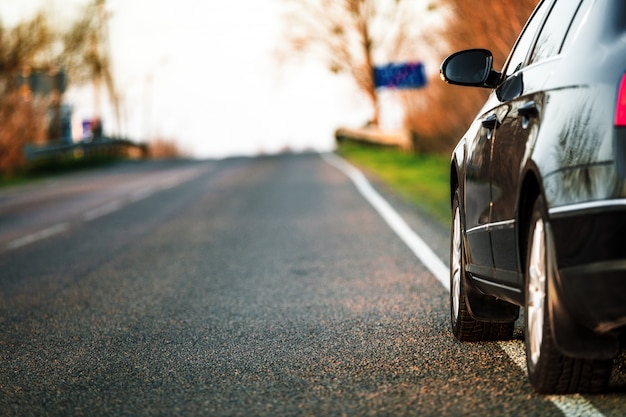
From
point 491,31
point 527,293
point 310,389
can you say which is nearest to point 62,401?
point 310,389

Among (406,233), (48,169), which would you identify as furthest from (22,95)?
(406,233)

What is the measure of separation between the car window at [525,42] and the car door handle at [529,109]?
817 millimetres

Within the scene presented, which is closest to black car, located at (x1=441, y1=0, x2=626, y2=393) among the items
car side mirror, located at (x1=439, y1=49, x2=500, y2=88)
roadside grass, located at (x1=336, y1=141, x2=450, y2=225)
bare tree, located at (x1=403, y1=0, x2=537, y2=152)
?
car side mirror, located at (x1=439, y1=49, x2=500, y2=88)

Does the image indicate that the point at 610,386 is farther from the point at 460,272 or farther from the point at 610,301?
the point at 460,272

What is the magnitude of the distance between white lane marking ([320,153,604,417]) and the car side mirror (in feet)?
4.59

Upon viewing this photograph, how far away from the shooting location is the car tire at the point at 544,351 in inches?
167

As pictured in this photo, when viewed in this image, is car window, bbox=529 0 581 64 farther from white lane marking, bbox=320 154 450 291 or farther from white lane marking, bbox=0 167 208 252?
white lane marking, bbox=0 167 208 252

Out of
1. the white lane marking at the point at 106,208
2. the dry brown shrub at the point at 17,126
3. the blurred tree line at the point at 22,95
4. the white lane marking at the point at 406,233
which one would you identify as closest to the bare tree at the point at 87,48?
the blurred tree line at the point at 22,95

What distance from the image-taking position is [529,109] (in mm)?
4516

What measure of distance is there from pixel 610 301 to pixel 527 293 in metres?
0.79

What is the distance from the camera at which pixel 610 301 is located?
12.3 feet

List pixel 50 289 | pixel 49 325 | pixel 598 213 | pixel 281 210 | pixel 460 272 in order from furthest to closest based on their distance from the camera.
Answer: pixel 281 210
pixel 50 289
pixel 49 325
pixel 460 272
pixel 598 213

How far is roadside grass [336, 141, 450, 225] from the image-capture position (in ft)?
52.2

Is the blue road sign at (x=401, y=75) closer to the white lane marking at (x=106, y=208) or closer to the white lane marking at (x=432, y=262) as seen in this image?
the white lane marking at (x=106, y=208)
